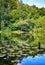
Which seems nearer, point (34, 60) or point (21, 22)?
Result: point (34, 60)

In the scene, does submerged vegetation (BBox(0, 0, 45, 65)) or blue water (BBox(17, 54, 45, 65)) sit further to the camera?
submerged vegetation (BBox(0, 0, 45, 65))

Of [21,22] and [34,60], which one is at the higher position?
[21,22]

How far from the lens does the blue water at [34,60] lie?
320 centimetres

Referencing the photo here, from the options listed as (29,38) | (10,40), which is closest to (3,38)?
(10,40)

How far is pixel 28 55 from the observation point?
3.64 metres

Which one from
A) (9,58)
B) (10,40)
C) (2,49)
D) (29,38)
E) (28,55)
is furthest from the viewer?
(29,38)

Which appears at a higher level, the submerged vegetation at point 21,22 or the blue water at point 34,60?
the submerged vegetation at point 21,22

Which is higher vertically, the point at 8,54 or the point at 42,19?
the point at 42,19

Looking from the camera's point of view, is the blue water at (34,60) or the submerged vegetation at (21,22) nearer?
the blue water at (34,60)

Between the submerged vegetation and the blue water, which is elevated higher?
the submerged vegetation

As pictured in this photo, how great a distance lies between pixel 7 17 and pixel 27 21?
0.53 m

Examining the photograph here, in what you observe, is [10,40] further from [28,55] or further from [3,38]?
[28,55]

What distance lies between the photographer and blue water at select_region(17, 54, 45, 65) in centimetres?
320

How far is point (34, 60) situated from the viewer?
11.0ft
